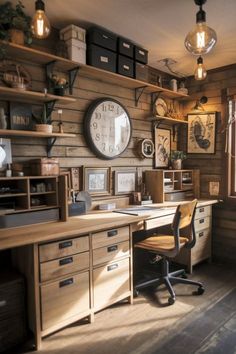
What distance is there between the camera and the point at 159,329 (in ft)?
6.91

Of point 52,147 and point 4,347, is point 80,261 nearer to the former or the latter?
point 4,347

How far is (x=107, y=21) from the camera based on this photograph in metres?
2.35

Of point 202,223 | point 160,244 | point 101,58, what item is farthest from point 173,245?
point 101,58

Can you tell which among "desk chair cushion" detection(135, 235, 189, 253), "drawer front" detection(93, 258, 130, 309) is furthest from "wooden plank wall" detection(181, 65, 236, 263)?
"drawer front" detection(93, 258, 130, 309)

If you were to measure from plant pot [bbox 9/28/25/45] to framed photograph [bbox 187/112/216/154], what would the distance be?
8.11 feet

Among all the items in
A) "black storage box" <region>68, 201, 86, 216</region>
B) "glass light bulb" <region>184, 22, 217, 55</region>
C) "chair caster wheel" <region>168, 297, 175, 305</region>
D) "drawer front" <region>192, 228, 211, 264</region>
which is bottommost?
"chair caster wheel" <region>168, 297, 175, 305</region>

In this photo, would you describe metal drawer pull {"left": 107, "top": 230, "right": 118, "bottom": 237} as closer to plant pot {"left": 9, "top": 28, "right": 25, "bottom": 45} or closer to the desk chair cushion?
the desk chair cushion

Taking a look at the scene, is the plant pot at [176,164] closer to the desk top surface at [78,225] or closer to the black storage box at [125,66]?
the desk top surface at [78,225]

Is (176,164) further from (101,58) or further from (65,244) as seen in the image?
(65,244)

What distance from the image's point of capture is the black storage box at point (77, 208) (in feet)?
7.94

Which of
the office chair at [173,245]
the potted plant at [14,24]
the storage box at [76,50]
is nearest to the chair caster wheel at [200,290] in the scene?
the office chair at [173,245]

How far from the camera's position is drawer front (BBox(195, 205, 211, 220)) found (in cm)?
321

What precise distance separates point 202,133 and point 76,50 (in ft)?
6.78

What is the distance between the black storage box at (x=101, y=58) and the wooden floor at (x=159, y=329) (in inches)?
86.1
